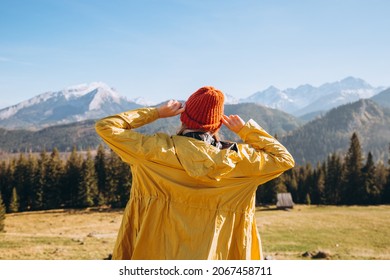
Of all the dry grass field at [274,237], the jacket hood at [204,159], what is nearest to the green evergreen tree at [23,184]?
the dry grass field at [274,237]

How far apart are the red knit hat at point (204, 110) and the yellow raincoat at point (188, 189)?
0.26 meters

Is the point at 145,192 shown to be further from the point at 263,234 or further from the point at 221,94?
the point at 263,234

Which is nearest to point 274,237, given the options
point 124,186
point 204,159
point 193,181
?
point 193,181

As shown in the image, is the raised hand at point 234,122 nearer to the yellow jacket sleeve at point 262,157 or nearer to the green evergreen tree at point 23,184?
the yellow jacket sleeve at point 262,157

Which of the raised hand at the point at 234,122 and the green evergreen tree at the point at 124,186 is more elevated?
the raised hand at the point at 234,122

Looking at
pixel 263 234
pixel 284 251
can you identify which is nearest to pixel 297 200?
pixel 263 234

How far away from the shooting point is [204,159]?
3811 mm

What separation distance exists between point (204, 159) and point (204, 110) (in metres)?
0.63

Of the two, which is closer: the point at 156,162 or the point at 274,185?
the point at 156,162

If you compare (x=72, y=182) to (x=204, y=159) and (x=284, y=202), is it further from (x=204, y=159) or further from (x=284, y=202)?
(x=204, y=159)

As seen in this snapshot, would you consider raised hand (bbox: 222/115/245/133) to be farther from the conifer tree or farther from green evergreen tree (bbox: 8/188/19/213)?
the conifer tree

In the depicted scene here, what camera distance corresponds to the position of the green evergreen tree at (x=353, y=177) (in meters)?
67.9

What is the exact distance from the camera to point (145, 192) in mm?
4129

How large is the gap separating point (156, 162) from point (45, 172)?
235 ft
